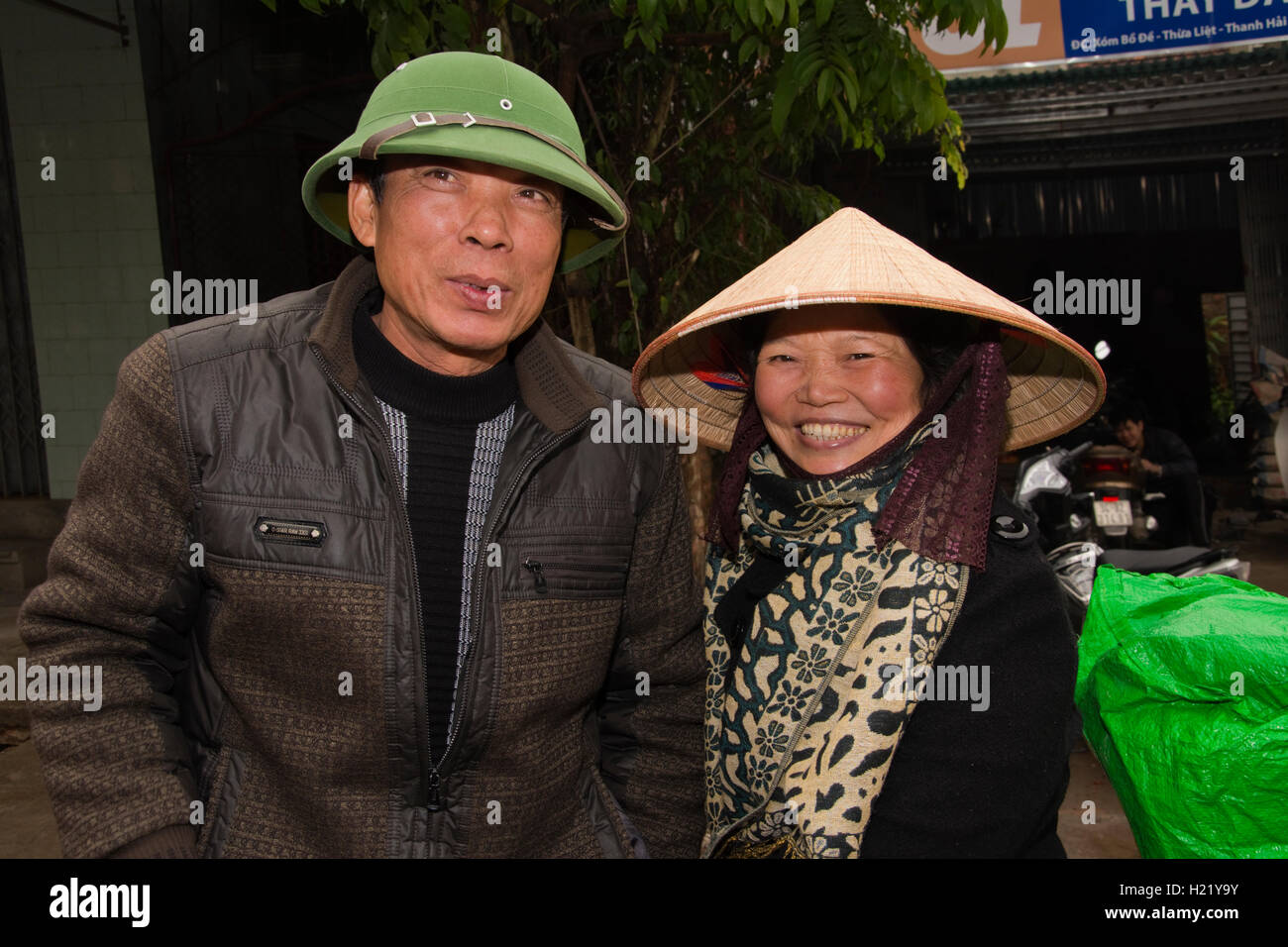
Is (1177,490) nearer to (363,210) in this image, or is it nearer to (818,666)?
(818,666)

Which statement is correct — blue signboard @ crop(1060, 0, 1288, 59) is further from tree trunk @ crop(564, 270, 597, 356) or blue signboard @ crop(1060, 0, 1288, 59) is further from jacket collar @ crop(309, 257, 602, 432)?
jacket collar @ crop(309, 257, 602, 432)

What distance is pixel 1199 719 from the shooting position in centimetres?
201

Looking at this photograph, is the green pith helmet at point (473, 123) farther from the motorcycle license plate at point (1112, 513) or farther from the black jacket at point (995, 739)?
the motorcycle license plate at point (1112, 513)

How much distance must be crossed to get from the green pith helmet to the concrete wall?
5.60m

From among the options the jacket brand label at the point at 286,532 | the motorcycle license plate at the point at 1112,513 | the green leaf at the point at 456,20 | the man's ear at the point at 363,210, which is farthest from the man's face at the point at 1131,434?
the jacket brand label at the point at 286,532

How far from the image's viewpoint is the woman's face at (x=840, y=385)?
1.97 meters

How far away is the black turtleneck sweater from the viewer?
1.84 m

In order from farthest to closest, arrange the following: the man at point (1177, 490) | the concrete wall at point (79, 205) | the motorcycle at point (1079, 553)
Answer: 1. the man at point (1177, 490)
2. the concrete wall at point (79, 205)
3. the motorcycle at point (1079, 553)

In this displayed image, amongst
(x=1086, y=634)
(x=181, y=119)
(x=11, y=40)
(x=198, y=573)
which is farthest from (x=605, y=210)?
(x=11, y=40)

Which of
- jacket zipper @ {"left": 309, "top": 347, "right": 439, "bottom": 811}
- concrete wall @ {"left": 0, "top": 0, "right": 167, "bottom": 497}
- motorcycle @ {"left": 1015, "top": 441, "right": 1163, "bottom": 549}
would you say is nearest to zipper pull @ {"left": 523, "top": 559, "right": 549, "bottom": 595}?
jacket zipper @ {"left": 309, "top": 347, "right": 439, "bottom": 811}

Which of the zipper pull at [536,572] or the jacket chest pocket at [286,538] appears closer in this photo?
the jacket chest pocket at [286,538]

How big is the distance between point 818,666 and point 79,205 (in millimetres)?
6671

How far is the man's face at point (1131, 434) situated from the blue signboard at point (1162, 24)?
3.39 meters

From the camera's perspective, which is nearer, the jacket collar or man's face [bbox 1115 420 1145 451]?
the jacket collar
